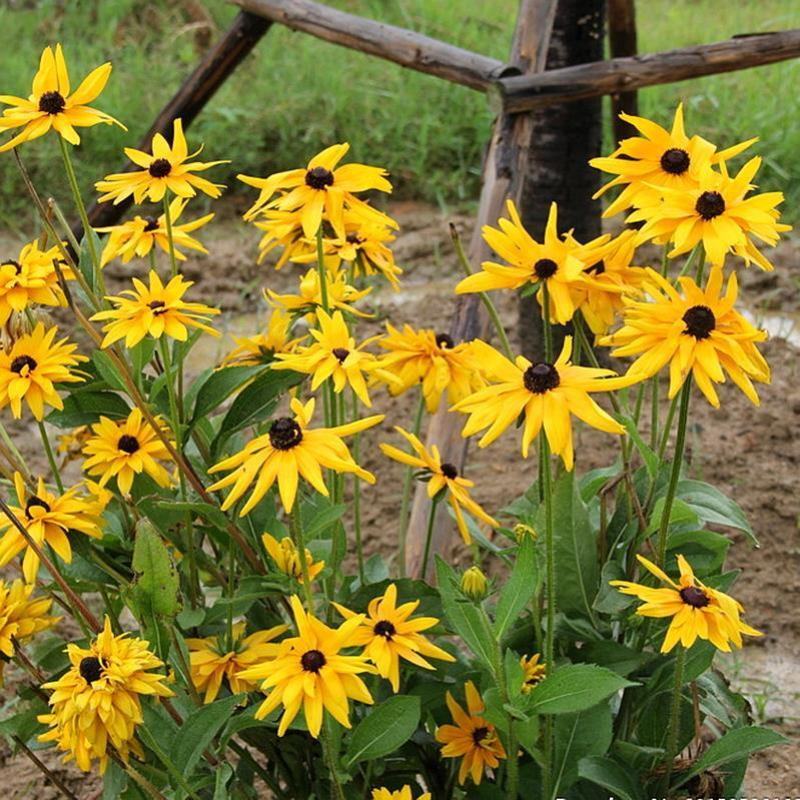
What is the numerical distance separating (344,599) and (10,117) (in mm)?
626

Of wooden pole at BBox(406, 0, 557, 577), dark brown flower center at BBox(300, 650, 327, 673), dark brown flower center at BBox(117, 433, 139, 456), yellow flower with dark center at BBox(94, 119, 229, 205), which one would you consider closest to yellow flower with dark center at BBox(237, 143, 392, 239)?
yellow flower with dark center at BBox(94, 119, 229, 205)

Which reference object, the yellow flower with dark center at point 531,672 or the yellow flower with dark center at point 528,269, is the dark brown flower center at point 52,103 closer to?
the yellow flower with dark center at point 528,269

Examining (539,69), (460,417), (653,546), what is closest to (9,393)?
(653,546)

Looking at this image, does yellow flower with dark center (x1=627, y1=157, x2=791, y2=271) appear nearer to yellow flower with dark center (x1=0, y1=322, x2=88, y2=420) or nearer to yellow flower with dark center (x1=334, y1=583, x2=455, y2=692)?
yellow flower with dark center (x1=334, y1=583, x2=455, y2=692)

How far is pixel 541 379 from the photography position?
113cm

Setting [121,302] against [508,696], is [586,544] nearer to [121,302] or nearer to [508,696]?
[508,696]

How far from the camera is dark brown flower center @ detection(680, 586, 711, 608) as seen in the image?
4.06 feet

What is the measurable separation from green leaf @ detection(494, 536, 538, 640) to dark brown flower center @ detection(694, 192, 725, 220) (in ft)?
1.12

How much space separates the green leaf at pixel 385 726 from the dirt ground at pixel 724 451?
0.68 metres

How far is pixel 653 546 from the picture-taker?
1474mm

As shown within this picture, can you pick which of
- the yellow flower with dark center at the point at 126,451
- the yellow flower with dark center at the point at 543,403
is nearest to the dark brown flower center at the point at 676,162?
the yellow flower with dark center at the point at 543,403

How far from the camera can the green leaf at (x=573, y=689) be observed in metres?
1.22

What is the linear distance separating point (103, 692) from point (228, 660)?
26 centimetres

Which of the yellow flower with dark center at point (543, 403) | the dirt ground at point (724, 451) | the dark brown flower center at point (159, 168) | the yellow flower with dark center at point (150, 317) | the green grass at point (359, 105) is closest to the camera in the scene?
the yellow flower with dark center at point (543, 403)
